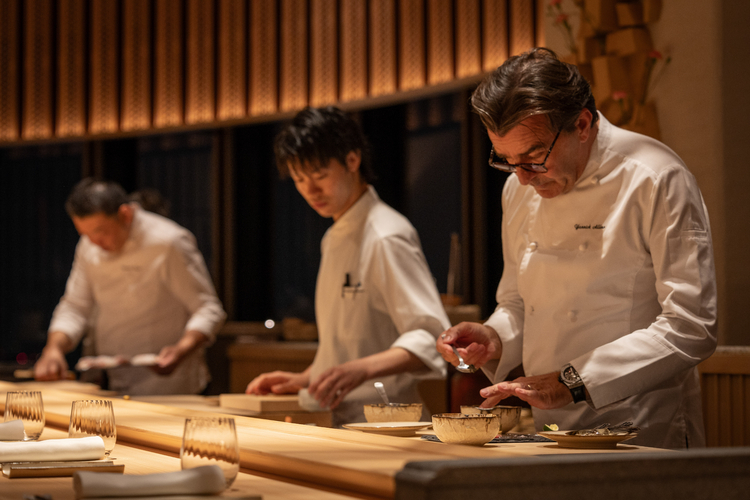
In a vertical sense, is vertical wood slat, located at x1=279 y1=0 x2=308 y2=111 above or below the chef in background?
above

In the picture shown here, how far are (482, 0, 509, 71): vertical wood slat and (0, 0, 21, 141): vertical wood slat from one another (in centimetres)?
360

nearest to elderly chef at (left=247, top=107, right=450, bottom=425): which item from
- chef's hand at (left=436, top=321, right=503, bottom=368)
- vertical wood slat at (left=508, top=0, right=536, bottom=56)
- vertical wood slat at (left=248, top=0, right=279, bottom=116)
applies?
chef's hand at (left=436, top=321, right=503, bottom=368)

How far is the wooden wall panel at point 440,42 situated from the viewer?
17.5 ft

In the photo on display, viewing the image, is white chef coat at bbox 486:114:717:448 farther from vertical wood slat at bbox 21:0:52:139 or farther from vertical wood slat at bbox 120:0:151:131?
vertical wood slat at bbox 21:0:52:139

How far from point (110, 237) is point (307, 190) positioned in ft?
6.78

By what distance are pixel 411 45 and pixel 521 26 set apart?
786 mm

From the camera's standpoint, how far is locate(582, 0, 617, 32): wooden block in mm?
3494

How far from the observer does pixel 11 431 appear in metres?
1.81

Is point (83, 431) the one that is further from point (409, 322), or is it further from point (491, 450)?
point (409, 322)

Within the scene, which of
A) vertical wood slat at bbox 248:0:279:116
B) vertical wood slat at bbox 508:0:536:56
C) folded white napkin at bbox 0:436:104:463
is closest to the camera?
folded white napkin at bbox 0:436:104:463

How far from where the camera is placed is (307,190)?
2.99m

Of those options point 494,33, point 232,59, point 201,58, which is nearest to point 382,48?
point 494,33

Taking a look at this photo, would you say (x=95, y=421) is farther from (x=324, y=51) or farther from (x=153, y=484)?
(x=324, y=51)

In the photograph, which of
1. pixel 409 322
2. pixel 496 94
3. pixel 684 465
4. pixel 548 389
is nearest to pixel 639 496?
pixel 684 465
